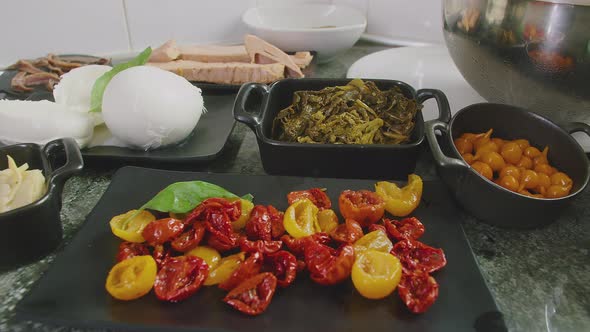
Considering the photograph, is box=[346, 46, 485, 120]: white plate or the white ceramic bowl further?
the white ceramic bowl

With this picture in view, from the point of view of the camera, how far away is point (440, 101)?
85cm

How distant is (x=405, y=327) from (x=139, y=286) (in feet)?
1.04

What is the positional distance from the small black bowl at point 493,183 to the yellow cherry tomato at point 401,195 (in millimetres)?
45

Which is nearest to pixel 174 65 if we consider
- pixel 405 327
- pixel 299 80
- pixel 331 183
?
pixel 299 80

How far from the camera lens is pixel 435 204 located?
74 centimetres

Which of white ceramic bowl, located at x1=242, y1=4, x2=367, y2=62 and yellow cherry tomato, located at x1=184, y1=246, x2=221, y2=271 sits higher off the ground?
white ceramic bowl, located at x1=242, y1=4, x2=367, y2=62

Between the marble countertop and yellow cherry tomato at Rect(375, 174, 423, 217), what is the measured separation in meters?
0.10

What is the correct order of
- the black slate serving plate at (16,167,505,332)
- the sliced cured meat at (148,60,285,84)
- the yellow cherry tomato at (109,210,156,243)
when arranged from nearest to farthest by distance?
the black slate serving plate at (16,167,505,332)
the yellow cherry tomato at (109,210,156,243)
the sliced cured meat at (148,60,285,84)

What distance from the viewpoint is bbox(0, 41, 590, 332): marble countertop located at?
596 millimetres

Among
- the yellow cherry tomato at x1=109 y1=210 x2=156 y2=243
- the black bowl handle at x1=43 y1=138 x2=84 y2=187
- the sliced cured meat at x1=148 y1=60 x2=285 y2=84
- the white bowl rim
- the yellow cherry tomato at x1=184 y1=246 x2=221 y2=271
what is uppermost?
the white bowl rim

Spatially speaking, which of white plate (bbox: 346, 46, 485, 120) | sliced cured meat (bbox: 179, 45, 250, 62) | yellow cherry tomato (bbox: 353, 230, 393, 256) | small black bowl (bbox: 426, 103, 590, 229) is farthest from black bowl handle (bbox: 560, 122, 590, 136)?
sliced cured meat (bbox: 179, 45, 250, 62)

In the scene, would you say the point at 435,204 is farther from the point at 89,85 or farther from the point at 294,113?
the point at 89,85

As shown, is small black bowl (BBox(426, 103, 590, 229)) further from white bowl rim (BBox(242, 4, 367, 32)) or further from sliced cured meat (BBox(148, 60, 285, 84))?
white bowl rim (BBox(242, 4, 367, 32))

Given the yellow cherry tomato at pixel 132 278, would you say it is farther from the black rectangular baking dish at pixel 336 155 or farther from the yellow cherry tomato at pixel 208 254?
the black rectangular baking dish at pixel 336 155
